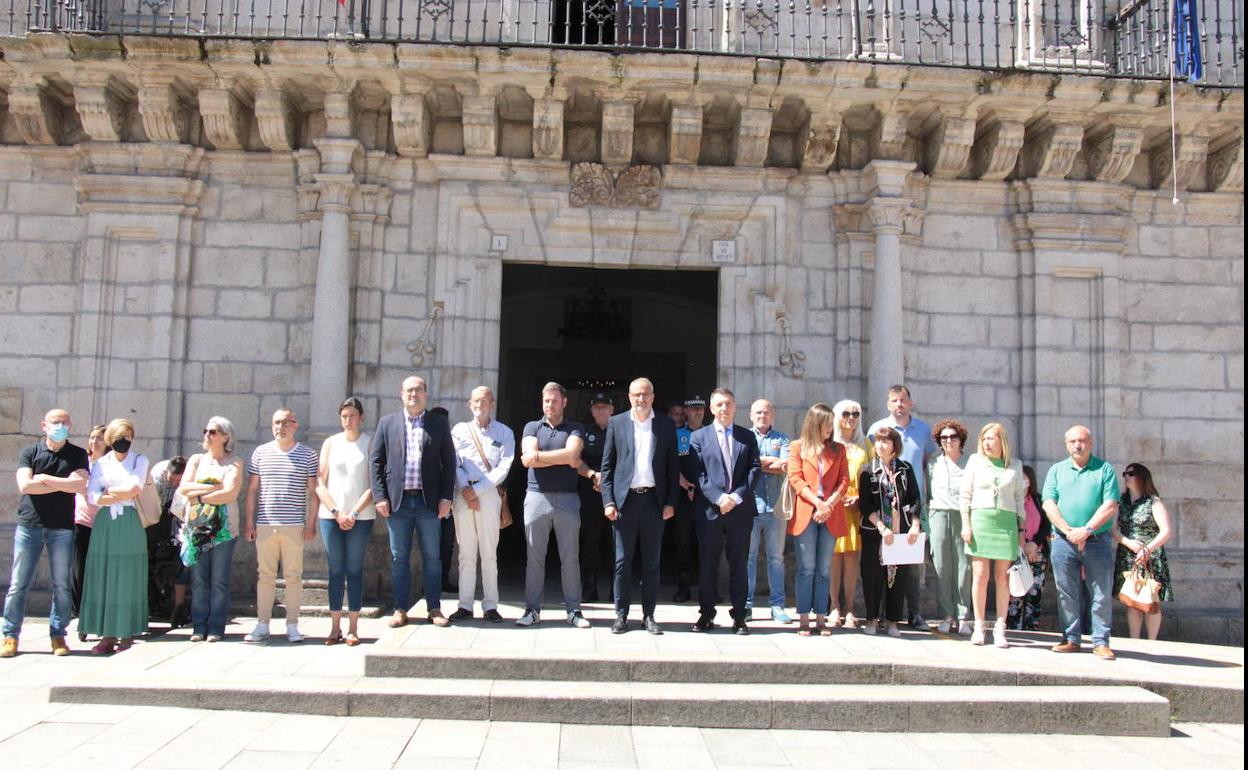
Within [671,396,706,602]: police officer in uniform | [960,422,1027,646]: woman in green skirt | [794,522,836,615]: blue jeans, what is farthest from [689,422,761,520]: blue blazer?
[960,422,1027,646]: woman in green skirt

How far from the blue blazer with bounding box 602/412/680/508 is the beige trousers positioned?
88.5 inches

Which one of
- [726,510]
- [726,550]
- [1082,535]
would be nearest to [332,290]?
[726,510]

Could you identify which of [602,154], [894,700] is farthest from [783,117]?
[894,700]

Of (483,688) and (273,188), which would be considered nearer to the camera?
(483,688)

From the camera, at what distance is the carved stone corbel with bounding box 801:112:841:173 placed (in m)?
8.66

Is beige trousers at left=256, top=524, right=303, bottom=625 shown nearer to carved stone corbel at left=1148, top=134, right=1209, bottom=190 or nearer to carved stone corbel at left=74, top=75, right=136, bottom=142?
carved stone corbel at left=74, top=75, right=136, bottom=142

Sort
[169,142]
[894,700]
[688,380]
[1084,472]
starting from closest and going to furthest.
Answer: [894,700], [1084,472], [169,142], [688,380]

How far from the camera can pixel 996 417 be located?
909 centimetres

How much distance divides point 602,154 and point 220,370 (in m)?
4.05

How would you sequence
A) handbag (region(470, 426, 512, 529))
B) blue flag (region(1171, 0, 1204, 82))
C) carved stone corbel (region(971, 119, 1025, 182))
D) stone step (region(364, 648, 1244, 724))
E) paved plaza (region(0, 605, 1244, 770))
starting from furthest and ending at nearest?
carved stone corbel (region(971, 119, 1025, 182)) < blue flag (region(1171, 0, 1204, 82)) < handbag (region(470, 426, 512, 529)) < stone step (region(364, 648, 1244, 724)) < paved plaza (region(0, 605, 1244, 770))

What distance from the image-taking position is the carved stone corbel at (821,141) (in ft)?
28.4

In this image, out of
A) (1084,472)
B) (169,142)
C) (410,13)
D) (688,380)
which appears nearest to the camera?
(1084,472)

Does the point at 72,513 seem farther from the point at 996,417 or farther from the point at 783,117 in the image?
the point at 996,417

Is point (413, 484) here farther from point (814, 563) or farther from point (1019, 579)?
point (1019, 579)
